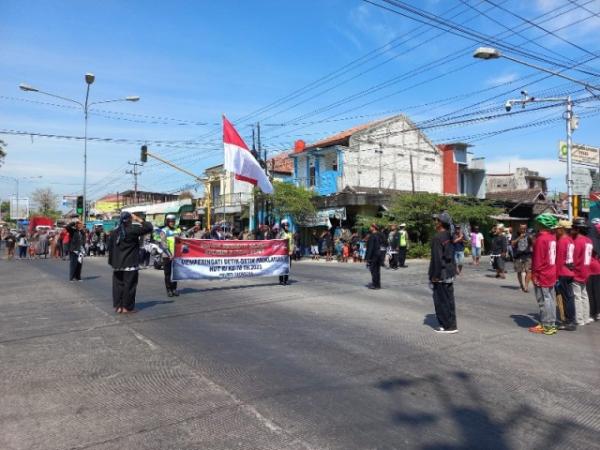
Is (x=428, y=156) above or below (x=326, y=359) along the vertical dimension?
above

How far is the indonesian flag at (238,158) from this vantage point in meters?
12.7

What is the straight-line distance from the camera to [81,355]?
611 centimetres

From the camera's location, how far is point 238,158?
1279 cm

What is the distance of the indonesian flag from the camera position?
12.7m

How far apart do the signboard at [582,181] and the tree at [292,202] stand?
14121 mm

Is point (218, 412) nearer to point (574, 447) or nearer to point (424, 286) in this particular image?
point (574, 447)

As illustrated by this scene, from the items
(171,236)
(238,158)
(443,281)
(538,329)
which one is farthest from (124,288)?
(538,329)

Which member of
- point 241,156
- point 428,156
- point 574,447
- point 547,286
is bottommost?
point 574,447

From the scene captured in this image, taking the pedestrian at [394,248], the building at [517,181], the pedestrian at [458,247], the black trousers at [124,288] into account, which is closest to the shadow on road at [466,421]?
the pedestrian at [458,247]

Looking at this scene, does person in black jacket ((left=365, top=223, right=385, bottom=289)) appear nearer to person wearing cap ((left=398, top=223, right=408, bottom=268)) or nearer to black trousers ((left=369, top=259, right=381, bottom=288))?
black trousers ((left=369, top=259, right=381, bottom=288))

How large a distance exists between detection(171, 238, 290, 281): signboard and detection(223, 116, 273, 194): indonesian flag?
162 cm

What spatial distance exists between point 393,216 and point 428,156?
13.7 metres

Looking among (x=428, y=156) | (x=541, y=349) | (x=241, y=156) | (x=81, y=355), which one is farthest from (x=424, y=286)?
(x=428, y=156)

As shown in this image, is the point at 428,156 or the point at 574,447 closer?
Answer: the point at 574,447
